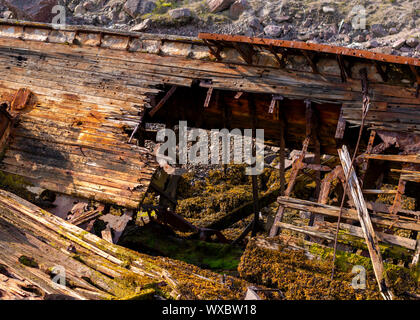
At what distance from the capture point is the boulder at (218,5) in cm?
2333

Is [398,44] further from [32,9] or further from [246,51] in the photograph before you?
[32,9]

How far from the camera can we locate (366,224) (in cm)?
900

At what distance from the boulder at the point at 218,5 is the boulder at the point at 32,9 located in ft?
28.0

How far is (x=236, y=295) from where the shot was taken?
26.4 feet

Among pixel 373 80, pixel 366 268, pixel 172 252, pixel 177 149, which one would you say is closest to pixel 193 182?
pixel 177 149

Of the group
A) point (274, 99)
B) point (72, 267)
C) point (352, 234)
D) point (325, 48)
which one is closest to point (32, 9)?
point (274, 99)

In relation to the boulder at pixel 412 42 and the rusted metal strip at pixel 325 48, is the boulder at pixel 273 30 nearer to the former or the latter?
the boulder at pixel 412 42

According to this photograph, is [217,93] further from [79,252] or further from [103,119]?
[79,252]

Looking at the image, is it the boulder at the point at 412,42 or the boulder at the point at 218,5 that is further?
the boulder at the point at 218,5

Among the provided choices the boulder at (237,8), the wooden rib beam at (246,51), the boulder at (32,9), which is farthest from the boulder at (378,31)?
the boulder at (32,9)

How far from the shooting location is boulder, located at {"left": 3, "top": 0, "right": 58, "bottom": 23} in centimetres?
2483

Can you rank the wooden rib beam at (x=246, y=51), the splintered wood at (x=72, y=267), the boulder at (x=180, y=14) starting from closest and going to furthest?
the splintered wood at (x=72, y=267) < the wooden rib beam at (x=246, y=51) < the boulder at (x=180, y=14)

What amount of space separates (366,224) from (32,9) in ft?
71.8
